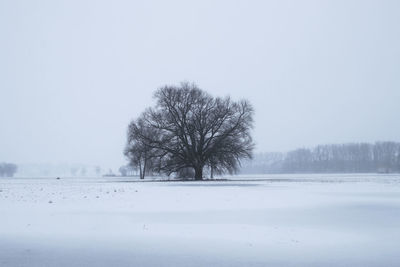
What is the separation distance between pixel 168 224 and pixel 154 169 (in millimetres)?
37105

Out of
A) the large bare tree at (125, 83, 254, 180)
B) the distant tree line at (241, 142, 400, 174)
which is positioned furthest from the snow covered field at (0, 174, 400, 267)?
the distant tree line at (241, 142, 400, 174)

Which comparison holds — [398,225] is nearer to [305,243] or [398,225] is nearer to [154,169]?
[305,243]

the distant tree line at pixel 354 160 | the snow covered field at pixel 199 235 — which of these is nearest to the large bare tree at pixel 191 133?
the snow covered field at pixel 199 235

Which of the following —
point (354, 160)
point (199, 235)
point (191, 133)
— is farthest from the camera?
point (354, 160)

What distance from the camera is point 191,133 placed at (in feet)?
159

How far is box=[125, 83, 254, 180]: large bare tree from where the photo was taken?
4769 centimetres

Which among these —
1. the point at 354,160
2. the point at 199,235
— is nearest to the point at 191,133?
the point at 199,235

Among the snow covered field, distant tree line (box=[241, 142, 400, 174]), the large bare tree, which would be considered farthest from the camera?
distant tree line (box=[241, 142, 400, 174])

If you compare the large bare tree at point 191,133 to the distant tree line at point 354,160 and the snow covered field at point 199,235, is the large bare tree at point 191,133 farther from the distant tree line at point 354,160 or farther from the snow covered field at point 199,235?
the distant tree line at point 354,160

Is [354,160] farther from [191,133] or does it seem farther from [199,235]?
[199,235]

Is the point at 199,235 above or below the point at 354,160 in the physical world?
below

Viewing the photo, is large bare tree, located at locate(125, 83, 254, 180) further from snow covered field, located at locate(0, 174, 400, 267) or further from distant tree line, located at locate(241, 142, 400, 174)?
distant tree line, located at locate(241, 142, 400, 174)

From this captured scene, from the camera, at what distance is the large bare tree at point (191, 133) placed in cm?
4769

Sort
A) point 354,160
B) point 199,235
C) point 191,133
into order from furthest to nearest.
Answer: point 354,160 → point 191,133 → point 199,235
